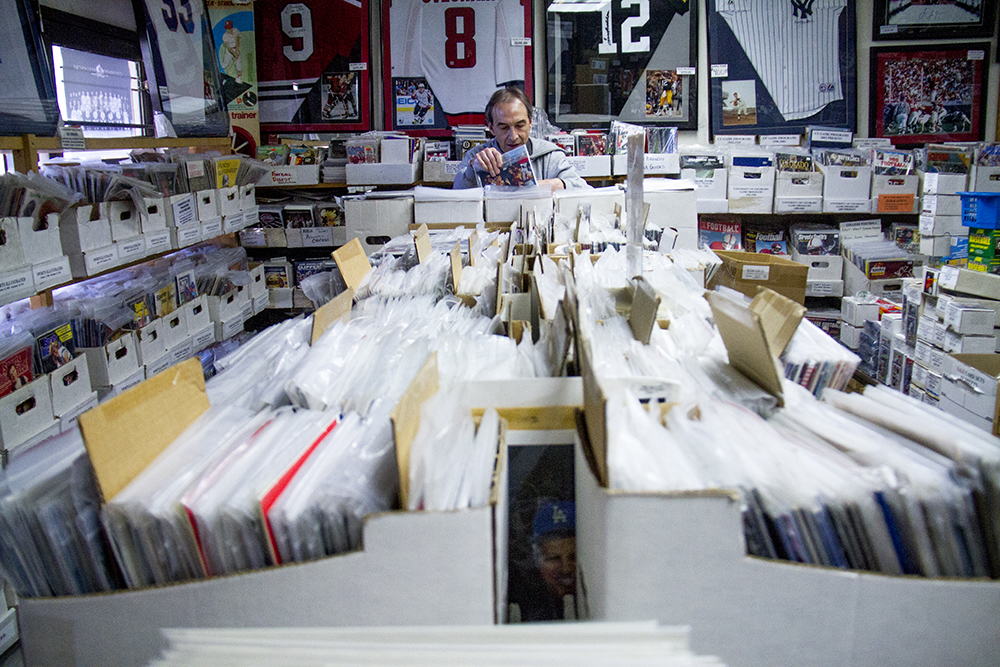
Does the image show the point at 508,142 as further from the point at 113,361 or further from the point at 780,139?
the point at 780,139

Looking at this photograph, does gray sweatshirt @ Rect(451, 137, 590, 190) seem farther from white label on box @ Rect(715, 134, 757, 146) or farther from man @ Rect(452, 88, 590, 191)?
white label on box @ Rect(715, 134, 757, 146)

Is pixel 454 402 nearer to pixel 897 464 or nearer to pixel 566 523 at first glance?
pixel 566 523

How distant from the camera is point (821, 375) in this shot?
1.03m

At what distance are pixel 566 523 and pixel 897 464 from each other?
18.2 inches

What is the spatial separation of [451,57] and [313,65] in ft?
3.16

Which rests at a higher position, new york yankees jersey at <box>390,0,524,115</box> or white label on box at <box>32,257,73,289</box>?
new york yankees jersey at <box>390,0,524,115</box>

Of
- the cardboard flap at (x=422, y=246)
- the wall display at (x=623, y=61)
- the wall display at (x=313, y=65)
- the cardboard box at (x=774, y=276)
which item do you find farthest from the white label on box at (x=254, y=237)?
the cardboard box at (x=774, y=276)

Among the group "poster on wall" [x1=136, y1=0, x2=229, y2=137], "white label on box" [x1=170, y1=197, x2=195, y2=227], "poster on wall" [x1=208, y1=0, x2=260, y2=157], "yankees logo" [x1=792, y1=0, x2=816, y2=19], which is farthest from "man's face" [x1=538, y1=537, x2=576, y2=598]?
"yankees logo" [x1=792, y1=0, x2=816, y2=19]

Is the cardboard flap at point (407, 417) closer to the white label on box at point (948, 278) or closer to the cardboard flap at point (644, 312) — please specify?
the cardboard flap at point (644, 312)

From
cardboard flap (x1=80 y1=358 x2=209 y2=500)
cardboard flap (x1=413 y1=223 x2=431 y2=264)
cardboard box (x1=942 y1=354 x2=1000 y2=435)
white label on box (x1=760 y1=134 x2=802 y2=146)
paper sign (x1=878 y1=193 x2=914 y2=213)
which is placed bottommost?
cardboard box (x1=942 y1=354 x2=1000 y2=435)

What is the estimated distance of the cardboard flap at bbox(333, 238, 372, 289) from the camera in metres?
1.69

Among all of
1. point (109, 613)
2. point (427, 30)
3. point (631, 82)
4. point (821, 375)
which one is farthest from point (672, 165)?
point (109, 613)

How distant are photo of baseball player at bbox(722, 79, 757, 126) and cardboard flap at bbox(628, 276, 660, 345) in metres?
3.91

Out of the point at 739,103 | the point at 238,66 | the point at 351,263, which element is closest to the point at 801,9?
the point at 739,103
